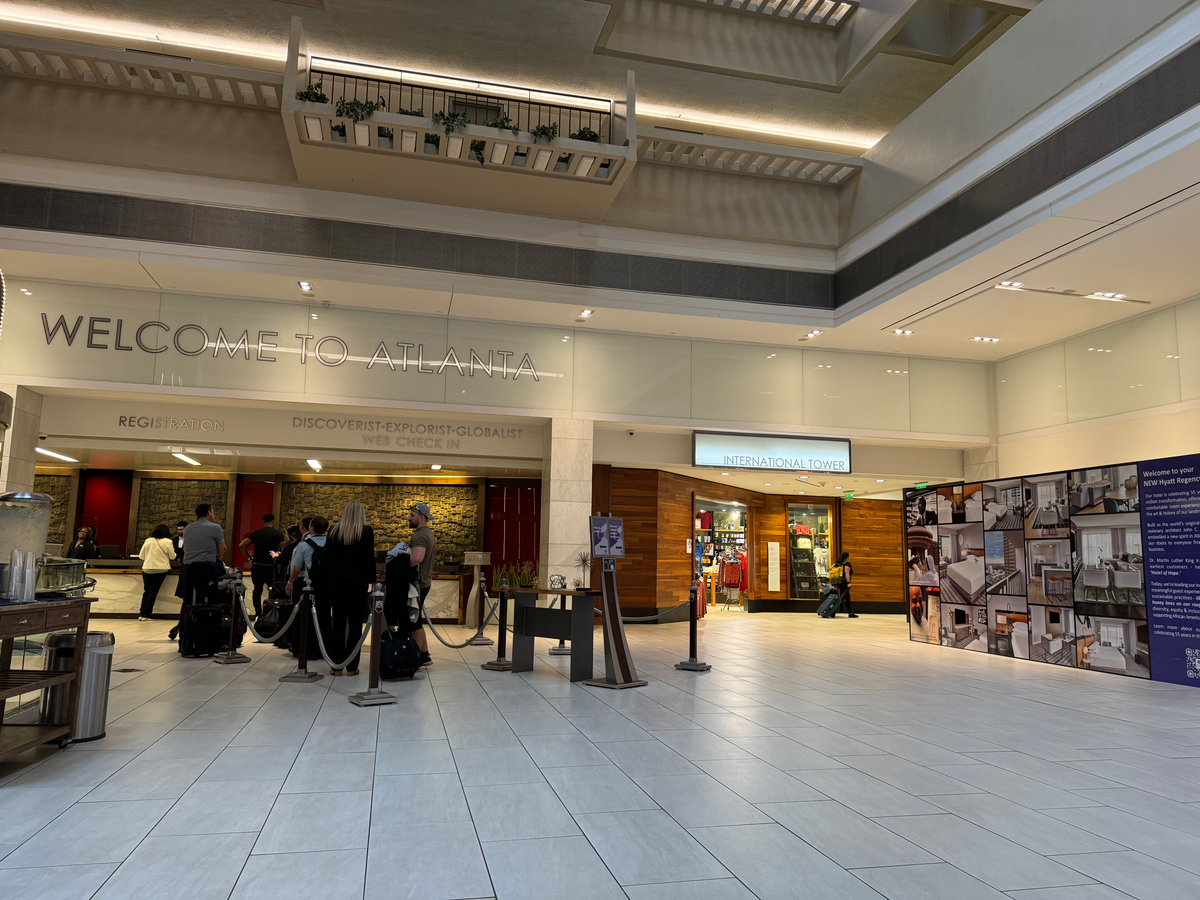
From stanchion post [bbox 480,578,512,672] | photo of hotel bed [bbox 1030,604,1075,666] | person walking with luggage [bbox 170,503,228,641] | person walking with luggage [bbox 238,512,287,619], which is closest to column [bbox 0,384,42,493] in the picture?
person walking with luggage [bbox 170,503,228,641]

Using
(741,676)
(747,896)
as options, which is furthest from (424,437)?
(747,896)

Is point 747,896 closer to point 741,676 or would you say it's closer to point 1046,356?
point 741,676

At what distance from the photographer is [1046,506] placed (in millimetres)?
9336

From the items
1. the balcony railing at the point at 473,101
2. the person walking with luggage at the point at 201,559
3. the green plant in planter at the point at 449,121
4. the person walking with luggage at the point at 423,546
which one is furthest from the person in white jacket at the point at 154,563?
the green plant in planter at the point at 449,121

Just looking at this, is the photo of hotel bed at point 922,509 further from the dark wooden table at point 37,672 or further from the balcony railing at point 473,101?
the dark wooden table at point 37,672

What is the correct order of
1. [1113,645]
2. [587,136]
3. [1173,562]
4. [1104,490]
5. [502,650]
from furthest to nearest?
1. [587,136]
2. [1104,490]
3. [1113,645]
4. [502,650]
5. [1173,562]

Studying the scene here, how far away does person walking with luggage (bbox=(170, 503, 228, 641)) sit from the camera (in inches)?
329

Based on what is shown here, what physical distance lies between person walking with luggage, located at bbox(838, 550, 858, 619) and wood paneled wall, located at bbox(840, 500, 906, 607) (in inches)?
25.7

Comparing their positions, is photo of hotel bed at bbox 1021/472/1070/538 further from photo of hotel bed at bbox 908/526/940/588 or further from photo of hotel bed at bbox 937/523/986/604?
photo of hotel bed at bbox 908/526/940/588

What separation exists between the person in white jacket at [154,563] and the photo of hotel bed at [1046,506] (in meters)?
11.4

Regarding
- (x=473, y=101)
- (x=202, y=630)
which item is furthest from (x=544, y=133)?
(x=202, y=630)

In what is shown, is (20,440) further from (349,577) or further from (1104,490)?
(1104,490)

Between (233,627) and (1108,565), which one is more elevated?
(1108,565)

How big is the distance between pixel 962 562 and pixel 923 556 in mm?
761
